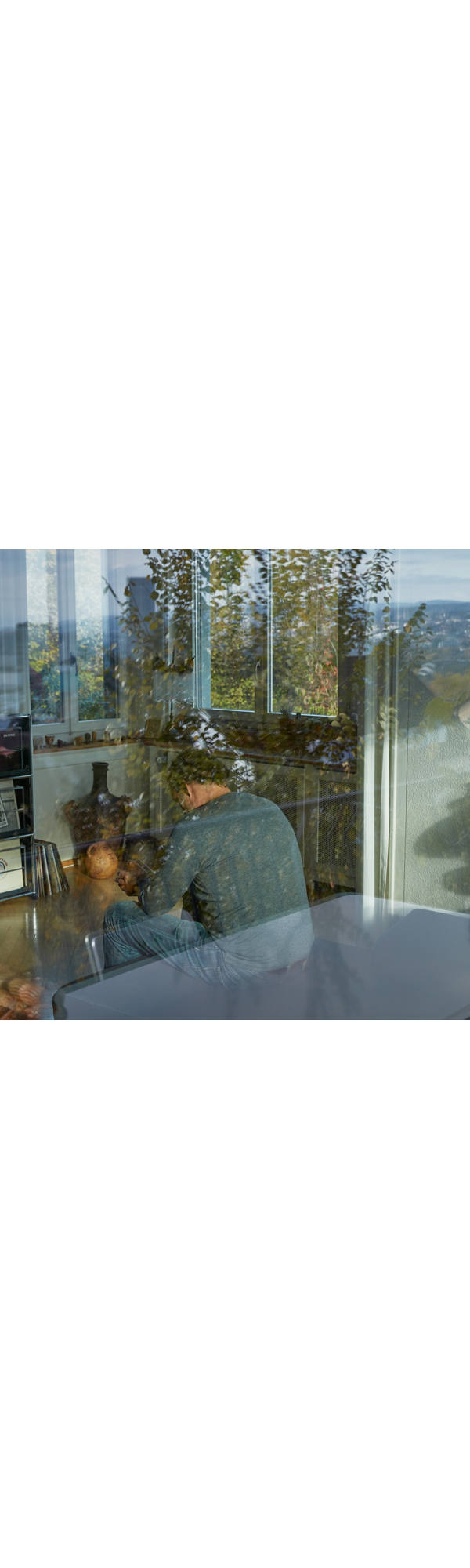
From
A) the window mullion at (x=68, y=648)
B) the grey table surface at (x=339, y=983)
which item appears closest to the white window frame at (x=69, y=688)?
the window mullion at (x=68, y=648)

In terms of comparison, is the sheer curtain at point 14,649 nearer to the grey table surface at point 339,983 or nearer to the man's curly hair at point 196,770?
the man's curly hair at point 196,770

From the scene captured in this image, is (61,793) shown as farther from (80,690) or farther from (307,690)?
(307,690)

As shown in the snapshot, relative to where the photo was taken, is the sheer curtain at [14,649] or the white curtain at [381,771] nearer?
the sheer curtain at [14,649]

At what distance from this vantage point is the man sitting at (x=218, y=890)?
90.4 inches

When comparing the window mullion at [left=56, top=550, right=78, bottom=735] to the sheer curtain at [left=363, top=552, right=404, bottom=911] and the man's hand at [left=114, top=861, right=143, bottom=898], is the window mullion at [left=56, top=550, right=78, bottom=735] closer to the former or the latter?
the man's hand at [left=114, top=861, right=143, bottom=898]

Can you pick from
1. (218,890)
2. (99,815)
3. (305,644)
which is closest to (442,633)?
(305,644)

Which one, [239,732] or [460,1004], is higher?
[239,732]

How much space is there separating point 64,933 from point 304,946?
0.61 meters

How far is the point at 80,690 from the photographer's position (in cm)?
226

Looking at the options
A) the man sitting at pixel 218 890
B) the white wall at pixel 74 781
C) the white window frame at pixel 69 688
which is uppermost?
the white window frame at pixel 69 688

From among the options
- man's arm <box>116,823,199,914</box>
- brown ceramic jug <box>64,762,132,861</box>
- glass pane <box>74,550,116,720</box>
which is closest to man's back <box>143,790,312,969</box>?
man's arm <box>116,823,199,914</box>

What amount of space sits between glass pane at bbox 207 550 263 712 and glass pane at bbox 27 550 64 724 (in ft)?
1.25

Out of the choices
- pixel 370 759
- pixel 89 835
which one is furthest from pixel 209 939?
pixel 370 759

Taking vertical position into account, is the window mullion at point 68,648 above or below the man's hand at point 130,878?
above
